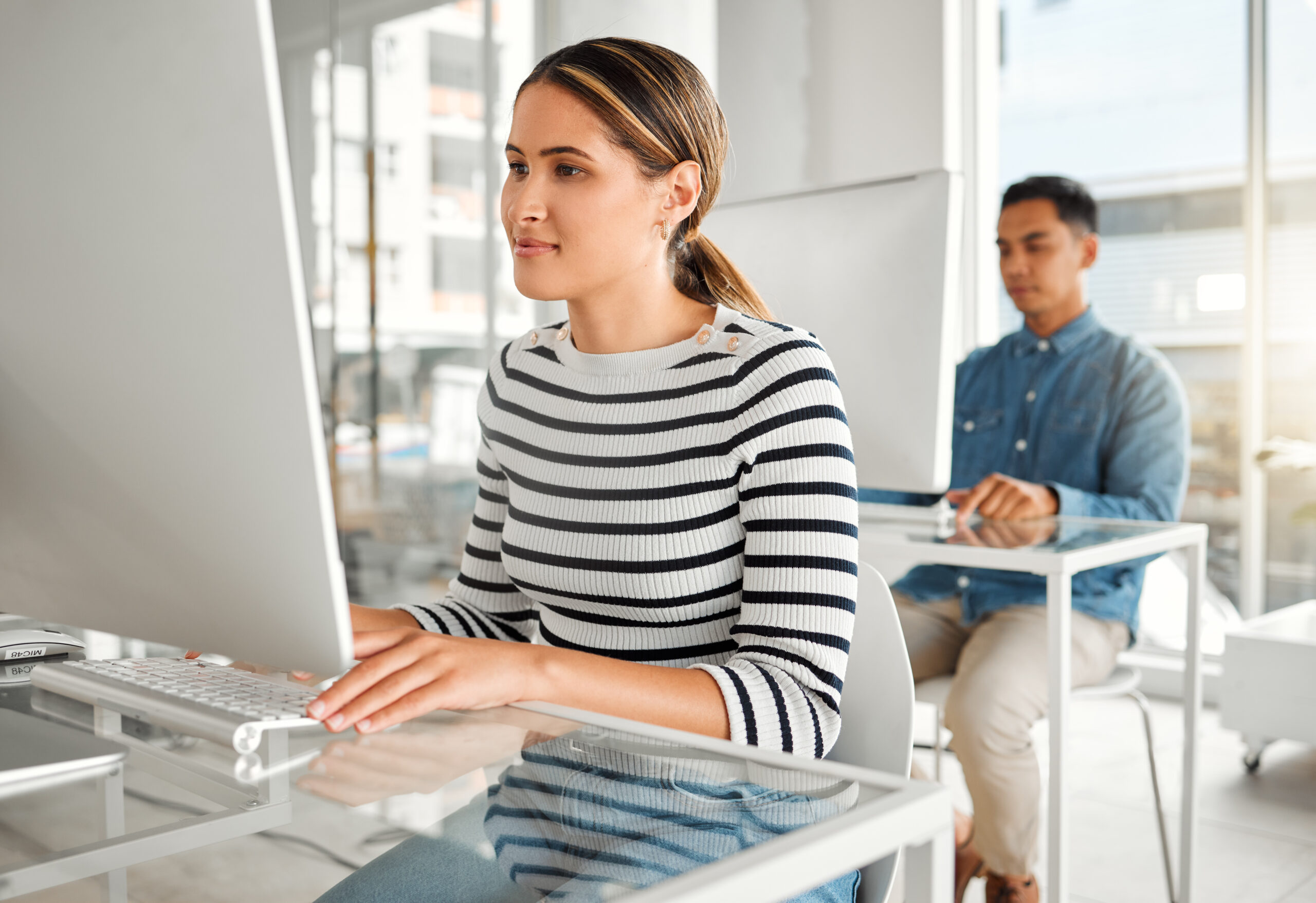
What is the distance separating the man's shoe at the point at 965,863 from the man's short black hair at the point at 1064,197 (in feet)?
3.98

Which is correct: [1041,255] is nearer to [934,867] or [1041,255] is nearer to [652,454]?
[652,454]

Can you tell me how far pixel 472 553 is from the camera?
116cm

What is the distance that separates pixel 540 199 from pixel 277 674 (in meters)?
0.52

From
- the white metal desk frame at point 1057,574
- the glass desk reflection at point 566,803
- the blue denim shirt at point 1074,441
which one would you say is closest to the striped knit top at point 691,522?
the glass desk reflection at point 566,803

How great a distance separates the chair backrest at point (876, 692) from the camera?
Answer: 0.91m

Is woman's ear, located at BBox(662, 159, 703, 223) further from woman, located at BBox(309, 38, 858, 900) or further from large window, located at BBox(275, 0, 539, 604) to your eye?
large window, located at BBox(275, 0, 539, 604)

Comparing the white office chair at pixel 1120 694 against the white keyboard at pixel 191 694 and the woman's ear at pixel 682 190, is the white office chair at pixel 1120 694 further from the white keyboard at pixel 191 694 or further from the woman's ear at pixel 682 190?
the white keyboard at pixel 191 694

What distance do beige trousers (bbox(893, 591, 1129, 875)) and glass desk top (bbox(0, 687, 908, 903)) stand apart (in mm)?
1057

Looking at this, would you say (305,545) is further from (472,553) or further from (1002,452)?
(1002,452)

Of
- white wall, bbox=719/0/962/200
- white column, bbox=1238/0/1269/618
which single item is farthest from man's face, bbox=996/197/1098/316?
white column, bbox=1238/0/1269/618

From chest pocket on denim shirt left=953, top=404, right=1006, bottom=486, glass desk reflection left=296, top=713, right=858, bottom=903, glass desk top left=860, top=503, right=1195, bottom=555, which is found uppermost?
chest pocket on denim shirt left=953, top=404, right=1006, bottom=486

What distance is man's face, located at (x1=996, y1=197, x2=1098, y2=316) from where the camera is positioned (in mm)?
2209

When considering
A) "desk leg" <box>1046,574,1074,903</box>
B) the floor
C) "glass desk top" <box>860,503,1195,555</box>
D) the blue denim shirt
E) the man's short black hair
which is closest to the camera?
the floor

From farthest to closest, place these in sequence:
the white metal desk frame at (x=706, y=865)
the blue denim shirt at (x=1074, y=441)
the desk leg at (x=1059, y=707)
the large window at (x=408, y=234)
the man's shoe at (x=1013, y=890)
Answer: the large window at (x=408, y=234) < the blue denim shirt at (x=1074, y=441) < the man's shoe at (x=1013, y=890) < the desk leg at (x=1059, y=707) < the white metal desk frame at (x=706, y=865)
